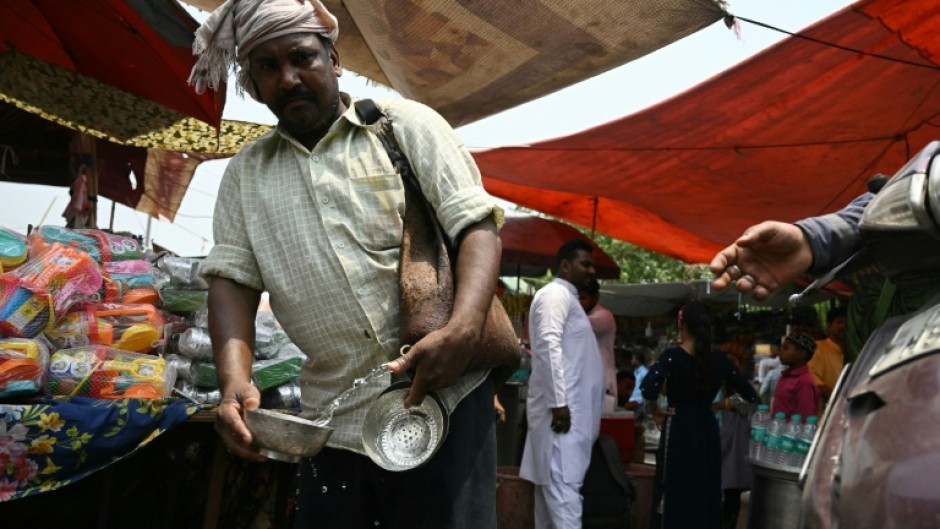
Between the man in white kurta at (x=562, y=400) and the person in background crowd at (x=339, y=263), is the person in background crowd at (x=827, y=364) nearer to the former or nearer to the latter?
the man in white kurta at (x=562, y=400)

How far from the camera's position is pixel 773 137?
6707mm

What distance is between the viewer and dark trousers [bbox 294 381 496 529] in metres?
2.00

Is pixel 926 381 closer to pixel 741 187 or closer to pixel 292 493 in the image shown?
pixel 292 493

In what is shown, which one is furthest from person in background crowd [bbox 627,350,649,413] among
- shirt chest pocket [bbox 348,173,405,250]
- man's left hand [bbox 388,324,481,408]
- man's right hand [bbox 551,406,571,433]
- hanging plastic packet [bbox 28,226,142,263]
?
man's left hand [bbox 388,324,481,408]

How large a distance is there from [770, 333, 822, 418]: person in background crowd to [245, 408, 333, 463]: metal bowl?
208 inches

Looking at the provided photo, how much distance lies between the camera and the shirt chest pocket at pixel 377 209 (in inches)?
82.0

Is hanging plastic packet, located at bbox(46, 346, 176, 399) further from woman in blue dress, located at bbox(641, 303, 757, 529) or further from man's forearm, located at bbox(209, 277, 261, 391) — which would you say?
woman in blue dress, located at bbox(641, 303, 757, 529)

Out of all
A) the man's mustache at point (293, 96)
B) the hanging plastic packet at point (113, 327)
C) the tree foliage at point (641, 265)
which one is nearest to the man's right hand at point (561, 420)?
the hanging plastic packet at point (113, 327)

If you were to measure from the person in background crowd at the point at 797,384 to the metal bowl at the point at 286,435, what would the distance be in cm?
529

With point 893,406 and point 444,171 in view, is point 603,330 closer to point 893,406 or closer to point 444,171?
point 444,171

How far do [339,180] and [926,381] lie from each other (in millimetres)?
1313

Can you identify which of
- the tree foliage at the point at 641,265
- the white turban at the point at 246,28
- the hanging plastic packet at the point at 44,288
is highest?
the tree foliage at the point at 641,265

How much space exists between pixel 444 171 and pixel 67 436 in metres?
1.99

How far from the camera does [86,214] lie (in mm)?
6184
